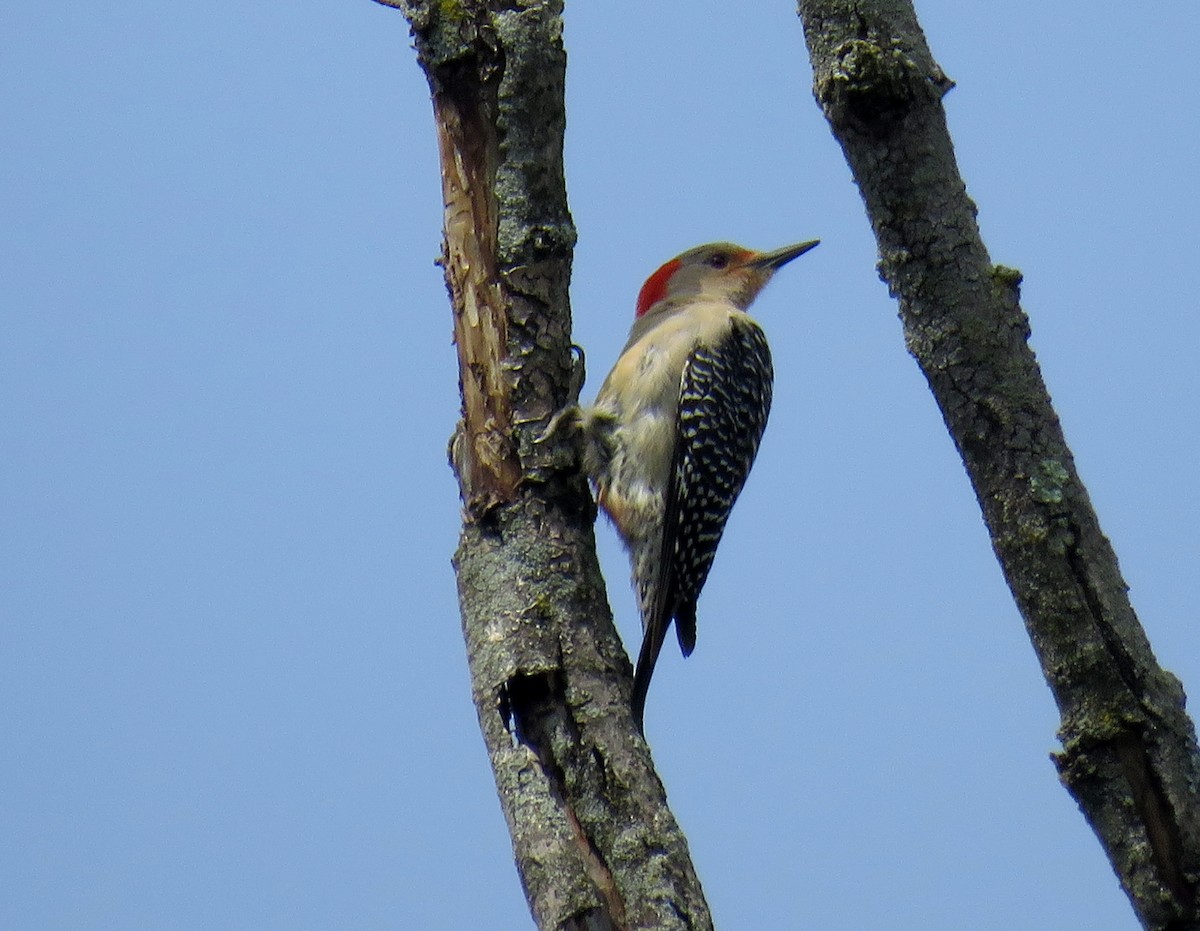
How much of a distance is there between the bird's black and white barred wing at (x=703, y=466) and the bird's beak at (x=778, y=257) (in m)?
0.79

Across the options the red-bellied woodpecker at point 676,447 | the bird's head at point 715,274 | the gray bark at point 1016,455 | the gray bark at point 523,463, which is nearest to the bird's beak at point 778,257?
the bird's head at point 715,274

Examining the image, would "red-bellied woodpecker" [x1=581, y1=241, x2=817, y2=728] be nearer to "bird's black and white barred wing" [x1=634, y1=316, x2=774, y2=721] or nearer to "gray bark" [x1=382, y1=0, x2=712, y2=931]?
"bird's black and white barred wing" [x1=634, y1=316, x2=774, y2=721]

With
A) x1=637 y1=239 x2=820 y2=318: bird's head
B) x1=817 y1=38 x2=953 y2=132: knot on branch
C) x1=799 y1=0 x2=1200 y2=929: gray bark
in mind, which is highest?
x1=637 y1=239 x2=820 y2=318: bird's head

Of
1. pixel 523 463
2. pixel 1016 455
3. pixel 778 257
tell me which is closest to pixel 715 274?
pixel 778 257

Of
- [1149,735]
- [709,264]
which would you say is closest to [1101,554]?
[1149,735]

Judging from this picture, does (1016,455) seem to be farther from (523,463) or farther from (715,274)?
(715,274)

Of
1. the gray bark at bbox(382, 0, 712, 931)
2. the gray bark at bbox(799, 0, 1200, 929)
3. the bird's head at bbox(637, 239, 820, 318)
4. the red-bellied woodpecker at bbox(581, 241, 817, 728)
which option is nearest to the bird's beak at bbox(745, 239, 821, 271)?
the bird's head at bbox(637, 239, 820, 318)

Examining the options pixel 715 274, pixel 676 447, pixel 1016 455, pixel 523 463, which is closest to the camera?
pixel 1016 455

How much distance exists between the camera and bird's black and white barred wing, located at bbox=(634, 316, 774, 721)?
5789mm

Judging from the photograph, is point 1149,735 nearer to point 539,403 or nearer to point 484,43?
point 539,403

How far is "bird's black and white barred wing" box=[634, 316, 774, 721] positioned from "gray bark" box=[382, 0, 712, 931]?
1173 mm

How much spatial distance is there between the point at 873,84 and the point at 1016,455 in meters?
1.07

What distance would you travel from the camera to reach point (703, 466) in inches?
237

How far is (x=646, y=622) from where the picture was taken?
5.72 metres
